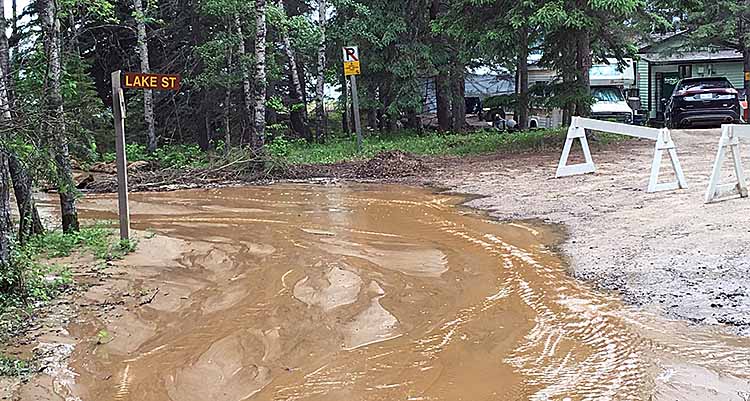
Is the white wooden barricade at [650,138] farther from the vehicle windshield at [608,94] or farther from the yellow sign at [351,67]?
the vehicle windshield at [608,94]

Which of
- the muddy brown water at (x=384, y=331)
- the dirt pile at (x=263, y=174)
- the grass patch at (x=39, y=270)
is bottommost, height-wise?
the muddy brown water at (x=384, y=331)

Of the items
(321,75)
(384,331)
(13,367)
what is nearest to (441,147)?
(321,75)

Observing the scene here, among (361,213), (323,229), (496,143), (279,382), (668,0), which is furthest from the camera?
(496,143)

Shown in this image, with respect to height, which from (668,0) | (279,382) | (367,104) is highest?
(668,0)

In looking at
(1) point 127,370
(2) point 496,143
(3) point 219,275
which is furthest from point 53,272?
(2) point 496,143

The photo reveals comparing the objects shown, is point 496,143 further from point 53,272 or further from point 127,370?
point 127,370

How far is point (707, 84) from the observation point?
832 inches

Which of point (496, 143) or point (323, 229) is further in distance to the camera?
point (496, 143)

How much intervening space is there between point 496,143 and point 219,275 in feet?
42.6

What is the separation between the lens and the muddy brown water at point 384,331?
4.28 metres

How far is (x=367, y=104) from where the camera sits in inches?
939

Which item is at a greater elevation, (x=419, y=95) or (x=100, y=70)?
(x=100, y=70)

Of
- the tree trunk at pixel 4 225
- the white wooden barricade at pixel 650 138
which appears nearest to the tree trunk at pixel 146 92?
the white wooden barricade at pixel 650 138

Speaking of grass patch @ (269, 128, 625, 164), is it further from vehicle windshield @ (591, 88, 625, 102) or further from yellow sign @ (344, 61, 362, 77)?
vehicle windshield @ (591, 88, 625, 102)
